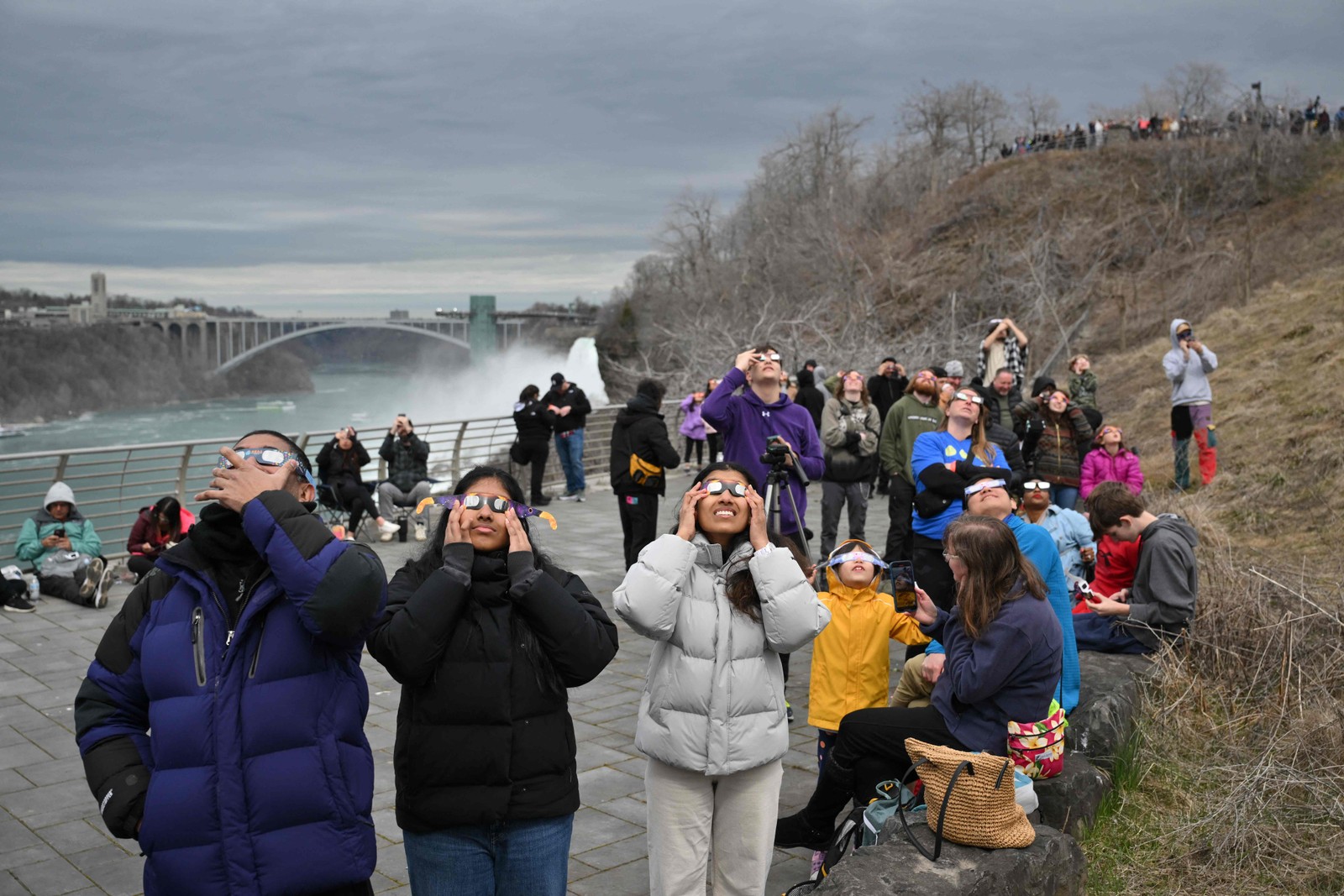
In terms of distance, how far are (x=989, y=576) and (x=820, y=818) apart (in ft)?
4.17

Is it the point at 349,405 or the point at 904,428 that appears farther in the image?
the point at 349,405

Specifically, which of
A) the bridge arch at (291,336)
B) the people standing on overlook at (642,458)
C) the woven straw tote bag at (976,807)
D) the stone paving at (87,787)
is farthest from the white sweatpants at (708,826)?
the bridge arch at (291,336)

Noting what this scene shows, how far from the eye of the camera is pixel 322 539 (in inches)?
105

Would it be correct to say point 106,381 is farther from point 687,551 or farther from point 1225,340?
point 687,551

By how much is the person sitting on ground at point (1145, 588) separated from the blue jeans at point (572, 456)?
1046 cm

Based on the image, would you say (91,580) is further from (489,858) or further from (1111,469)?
(1111,469)

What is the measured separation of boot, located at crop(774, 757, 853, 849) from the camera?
14.4 feet

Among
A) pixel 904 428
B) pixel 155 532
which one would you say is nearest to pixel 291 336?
pixel 155 532

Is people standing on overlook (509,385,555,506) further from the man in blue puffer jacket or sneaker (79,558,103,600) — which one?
the man in blue puffer jacket

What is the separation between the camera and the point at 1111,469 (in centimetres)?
1019

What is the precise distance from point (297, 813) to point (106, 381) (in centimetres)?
8108

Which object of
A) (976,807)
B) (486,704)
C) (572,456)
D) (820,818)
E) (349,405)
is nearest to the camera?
(486,704)

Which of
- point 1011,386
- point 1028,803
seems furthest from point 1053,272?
point 1028,803

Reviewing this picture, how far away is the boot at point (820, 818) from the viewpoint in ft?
14.4
